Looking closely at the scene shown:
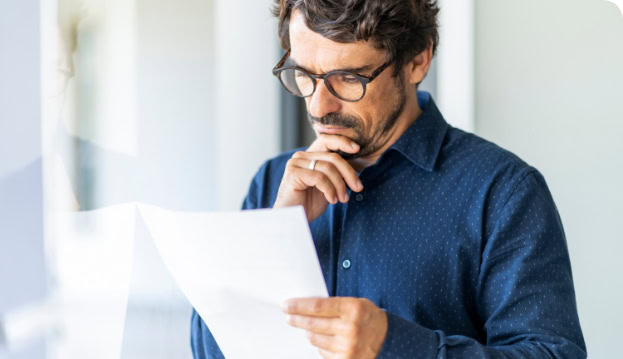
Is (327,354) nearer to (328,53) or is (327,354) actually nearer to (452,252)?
(452,252)

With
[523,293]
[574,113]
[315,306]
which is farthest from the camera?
[574,113]

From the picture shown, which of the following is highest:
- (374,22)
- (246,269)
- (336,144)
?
(374,22)

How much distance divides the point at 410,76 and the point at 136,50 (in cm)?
76

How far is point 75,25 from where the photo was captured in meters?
1.38

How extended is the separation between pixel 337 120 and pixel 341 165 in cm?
9

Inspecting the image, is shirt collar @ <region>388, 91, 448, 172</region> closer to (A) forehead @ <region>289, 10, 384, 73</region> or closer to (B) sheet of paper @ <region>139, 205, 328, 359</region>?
(A) forehead @ <region>289, 10, 384, 73</region>

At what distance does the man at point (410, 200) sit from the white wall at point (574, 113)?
42cm

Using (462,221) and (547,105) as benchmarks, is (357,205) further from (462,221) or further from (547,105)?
(547,105)

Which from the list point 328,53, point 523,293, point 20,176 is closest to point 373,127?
point 328,53

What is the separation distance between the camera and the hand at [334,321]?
2.90 feet

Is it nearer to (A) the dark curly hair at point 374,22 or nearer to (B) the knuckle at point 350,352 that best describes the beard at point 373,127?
(A) the dark curly hair at point 374,22

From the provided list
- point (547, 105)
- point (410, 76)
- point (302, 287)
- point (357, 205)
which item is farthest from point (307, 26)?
point (547, 105)

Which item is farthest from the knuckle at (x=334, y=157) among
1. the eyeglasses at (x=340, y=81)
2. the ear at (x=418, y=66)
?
the ear at (x=418, y=66)

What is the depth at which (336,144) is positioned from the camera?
128 cm
